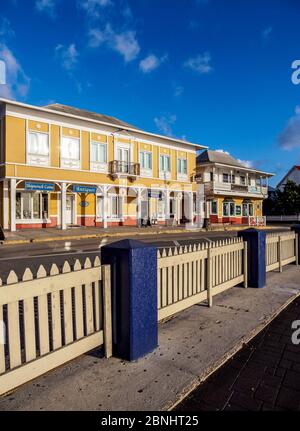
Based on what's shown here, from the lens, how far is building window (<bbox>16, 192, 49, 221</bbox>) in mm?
23031

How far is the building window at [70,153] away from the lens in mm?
23391

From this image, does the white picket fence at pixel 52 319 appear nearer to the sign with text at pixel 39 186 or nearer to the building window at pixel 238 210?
the sign with text at pixel 39 186

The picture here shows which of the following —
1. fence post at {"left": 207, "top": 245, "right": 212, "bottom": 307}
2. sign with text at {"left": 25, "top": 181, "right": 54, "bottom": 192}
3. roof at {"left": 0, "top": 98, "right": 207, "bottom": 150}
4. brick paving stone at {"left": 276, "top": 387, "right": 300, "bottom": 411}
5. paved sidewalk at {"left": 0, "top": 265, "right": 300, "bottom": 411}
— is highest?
roof at {"left": 0, "top": 98, "right": 207, "bottom": 150}

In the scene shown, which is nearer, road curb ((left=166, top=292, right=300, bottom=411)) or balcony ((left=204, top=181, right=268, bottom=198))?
road curb ((left=166, top=292, right=300, bottom=411))

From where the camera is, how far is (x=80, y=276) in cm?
329

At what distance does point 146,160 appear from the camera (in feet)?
96.0

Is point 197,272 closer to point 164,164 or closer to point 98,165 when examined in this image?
point 98,165

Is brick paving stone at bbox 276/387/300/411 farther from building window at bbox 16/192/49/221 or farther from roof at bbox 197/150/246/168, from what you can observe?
roof at bbox 197/150/246/168

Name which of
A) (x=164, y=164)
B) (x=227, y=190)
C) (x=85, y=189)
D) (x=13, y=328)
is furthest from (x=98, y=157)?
(x=13, y=328)

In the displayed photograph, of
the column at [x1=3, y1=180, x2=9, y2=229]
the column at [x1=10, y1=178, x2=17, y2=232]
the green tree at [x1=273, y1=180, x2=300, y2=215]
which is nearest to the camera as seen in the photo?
the column at [x1=10, y1=178, x2=17, y2=232]

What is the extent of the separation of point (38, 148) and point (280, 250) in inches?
732

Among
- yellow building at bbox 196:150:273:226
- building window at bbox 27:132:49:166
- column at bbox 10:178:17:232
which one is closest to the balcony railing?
building window at bbox 27:132:49:166
